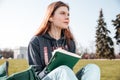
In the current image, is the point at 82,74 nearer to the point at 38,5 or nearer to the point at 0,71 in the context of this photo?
the point at 0,71

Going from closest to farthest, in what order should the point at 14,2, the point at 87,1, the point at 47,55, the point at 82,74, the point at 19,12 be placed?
1. the point at 82,74
2. the point at 47,55
3. the point at 19,12
4. the point at 14,2
5. the point at 87,1

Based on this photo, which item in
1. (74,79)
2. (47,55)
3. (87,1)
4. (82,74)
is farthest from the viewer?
(87,1)

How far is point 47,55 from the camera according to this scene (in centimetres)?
162

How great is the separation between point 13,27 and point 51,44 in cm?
138

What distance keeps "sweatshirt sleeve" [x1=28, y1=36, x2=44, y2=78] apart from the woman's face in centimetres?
15

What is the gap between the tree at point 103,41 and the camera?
1020cm

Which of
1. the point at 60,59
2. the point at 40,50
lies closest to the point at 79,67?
the point at 40,50

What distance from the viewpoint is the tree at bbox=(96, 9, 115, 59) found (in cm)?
1020

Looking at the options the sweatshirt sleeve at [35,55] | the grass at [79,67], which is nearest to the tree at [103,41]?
the grass at [79,67]

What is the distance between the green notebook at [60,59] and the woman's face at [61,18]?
0.23 metres

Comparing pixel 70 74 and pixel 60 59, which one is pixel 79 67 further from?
pixel 70 74

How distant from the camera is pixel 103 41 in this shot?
11039 millimetres

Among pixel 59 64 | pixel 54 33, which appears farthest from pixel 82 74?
pixel 54 33

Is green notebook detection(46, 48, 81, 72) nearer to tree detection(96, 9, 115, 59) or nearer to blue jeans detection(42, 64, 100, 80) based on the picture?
blue jeans detection(42, 64, 100, 80)
